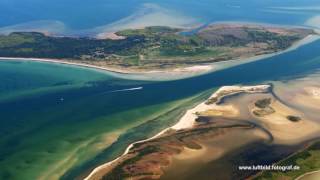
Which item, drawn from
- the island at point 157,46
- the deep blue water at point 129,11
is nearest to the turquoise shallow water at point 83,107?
the island at point 157,46

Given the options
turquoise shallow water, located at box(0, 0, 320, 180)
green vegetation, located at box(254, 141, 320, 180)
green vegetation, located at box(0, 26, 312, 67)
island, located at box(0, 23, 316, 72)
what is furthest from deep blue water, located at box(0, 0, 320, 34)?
green vegetation, located at box(254, 141, 320, 180)

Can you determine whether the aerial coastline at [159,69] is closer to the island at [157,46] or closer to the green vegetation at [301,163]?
the island at [157,46]

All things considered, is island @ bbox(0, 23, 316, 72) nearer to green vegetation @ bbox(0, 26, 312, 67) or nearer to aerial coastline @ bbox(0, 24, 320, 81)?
green vegetation @ bbox(0, 26, 312, 67)

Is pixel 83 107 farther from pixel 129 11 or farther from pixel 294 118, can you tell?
pixel 129 11

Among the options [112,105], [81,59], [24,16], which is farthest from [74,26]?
[112,105]

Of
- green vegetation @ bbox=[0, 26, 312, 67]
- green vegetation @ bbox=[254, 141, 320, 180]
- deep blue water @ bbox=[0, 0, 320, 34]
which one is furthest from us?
deep blue water @ bbox=[0, 0, 320, 34]

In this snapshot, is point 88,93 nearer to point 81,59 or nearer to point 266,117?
point 81,59
